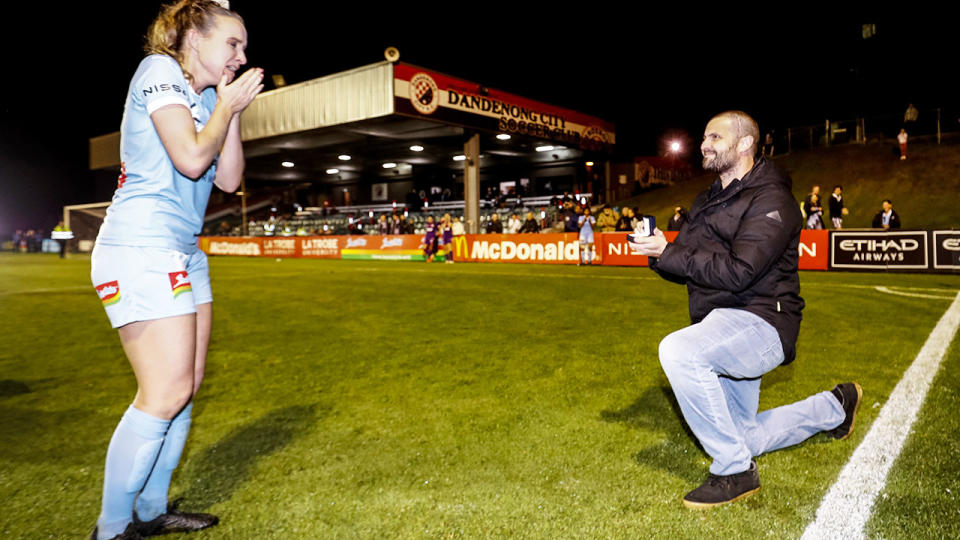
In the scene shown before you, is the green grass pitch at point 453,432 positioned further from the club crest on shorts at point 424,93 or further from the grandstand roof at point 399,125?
the grandstand roof at point 399,125

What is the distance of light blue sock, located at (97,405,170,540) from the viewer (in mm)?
1935

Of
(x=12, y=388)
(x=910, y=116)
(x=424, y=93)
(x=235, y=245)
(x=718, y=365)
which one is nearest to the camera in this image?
(x=718, y=365)

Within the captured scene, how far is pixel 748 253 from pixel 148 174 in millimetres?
2395

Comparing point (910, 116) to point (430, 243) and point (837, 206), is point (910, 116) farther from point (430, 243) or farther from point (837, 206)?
point (430, 243)

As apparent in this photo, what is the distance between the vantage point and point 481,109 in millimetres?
25719

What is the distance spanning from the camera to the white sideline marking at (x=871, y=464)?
7.18 ft

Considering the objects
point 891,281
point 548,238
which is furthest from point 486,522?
point 548,238

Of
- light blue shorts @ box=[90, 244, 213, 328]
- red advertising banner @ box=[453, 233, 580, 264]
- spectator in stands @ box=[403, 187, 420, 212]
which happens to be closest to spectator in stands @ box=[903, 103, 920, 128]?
red advertising banner @ box=[453, 233, 580, 264]

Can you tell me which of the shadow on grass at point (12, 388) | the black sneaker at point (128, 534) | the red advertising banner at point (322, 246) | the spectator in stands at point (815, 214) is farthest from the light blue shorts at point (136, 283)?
the red advertising banner at point (322, 246)

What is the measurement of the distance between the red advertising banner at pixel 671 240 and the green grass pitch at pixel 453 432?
8207 mm

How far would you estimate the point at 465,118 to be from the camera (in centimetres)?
2528

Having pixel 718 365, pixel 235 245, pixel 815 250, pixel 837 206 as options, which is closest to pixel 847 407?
pixel 718 365

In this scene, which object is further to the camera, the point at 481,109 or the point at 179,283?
the point at 481,109

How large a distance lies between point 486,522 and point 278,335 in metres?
5.12
